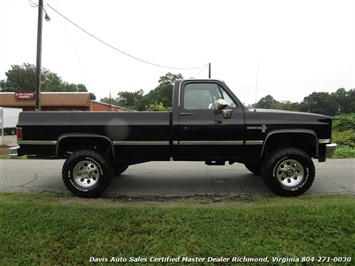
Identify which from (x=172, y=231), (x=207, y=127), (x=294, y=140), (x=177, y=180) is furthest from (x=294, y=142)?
(x=172, y=231)

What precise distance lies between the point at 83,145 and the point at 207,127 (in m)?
2.35

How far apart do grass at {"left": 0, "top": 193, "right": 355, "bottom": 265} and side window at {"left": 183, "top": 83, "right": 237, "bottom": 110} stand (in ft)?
5.77

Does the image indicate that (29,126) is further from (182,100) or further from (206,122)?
(206,122)

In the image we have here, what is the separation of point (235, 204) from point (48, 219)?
9.12 ft

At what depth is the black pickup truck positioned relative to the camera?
4.85 meters

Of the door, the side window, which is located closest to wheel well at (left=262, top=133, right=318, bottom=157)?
the door

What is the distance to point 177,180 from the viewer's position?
6.30 metres

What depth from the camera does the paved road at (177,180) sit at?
539cm

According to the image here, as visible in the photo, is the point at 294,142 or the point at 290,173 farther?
the point at 294,142

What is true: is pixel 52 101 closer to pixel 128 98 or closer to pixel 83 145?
pixel 83 145

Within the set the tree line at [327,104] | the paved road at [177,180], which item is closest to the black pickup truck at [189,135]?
the paved road at [177,180]

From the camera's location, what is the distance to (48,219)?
379 centimetres

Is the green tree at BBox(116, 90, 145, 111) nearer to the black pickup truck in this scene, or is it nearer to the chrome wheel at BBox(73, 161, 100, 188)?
the black pickup truck

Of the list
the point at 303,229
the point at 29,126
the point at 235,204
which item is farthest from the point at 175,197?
the point at 29,126
